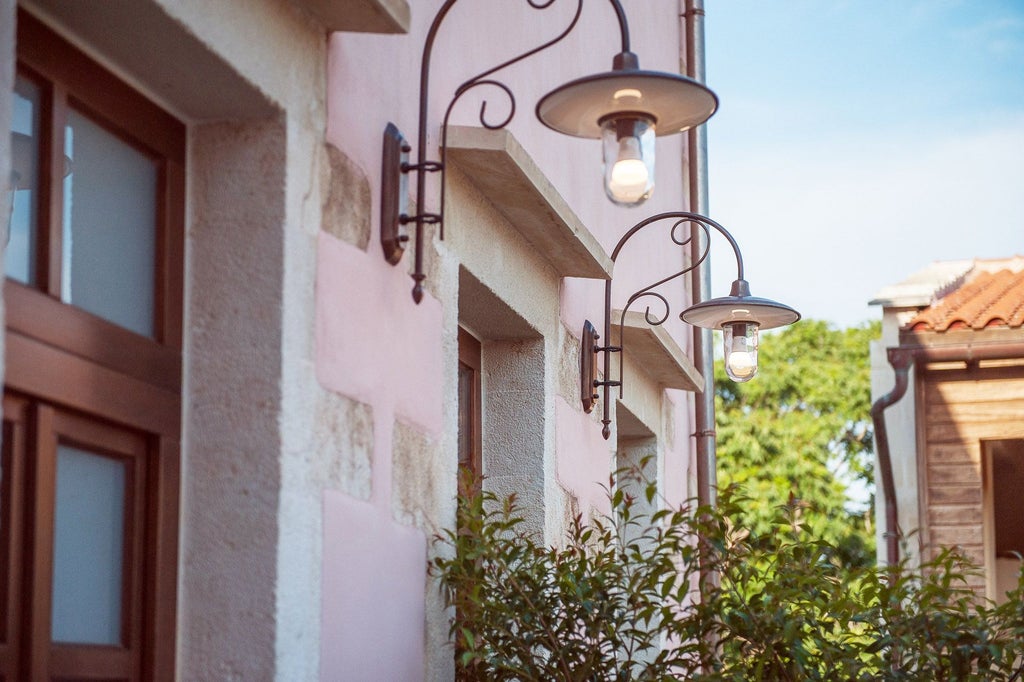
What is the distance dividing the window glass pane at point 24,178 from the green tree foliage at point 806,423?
25.8m

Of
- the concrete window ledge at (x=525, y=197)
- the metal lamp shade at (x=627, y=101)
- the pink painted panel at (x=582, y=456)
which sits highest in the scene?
the concrete window ledge at (x=525, y=197)

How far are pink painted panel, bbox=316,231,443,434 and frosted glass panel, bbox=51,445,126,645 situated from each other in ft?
1.78

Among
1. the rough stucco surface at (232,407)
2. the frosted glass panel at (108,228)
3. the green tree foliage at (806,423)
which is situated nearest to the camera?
the frosted glass panel at (108,228)

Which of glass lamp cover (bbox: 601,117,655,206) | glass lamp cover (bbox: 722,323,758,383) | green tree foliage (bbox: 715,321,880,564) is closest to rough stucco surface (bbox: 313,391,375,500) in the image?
glass lamp cover (bbox: 601,117,655,206)

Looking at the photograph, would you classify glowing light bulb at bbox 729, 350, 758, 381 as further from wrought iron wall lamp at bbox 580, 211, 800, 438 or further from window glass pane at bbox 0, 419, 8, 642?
window glass pane at bbox 0, 419, 8, 642

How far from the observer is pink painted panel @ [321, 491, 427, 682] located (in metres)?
3.13

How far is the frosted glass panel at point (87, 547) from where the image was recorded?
2582 millimetres

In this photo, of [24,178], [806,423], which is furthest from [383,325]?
[806,423]

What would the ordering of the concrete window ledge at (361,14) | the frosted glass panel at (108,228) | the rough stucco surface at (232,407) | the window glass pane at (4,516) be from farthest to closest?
the concrete window ledge at (361,14), the rough stucco surface at (232,407), the frosted glass panel at (108,228), the window glass pane at (4,516)

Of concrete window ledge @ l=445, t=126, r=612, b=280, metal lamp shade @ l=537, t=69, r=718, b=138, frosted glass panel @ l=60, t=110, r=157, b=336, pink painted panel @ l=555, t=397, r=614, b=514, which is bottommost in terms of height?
pink painted panel @ l=555, t=397, r=614, b=514

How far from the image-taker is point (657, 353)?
252 inches

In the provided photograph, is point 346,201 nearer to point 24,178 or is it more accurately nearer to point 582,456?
point 24,178

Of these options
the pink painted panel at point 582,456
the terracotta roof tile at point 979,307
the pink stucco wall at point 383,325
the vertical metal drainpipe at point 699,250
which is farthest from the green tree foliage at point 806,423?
the pink stucco wall at point 383,325

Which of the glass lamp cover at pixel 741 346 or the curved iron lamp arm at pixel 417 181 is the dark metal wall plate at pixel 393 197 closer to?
the curved iron lamp arm at pixel 417 181
